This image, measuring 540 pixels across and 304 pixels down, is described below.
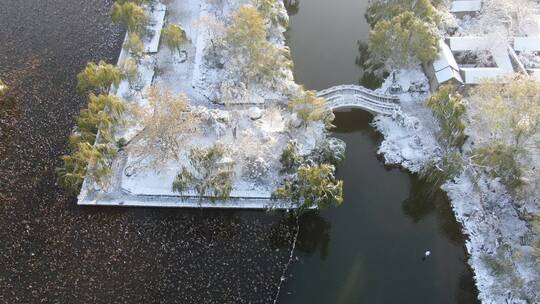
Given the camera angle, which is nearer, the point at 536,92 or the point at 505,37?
the point at 536,92

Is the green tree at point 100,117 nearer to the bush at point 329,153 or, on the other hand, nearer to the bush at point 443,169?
the bush at point 329,153

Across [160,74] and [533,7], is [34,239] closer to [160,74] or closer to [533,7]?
[160,74]

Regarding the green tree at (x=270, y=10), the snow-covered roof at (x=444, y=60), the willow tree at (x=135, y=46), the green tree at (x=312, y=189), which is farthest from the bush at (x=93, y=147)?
the snow-covered roof at (x=444, y=60)

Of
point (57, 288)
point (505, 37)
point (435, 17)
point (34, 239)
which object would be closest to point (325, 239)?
point (57, 288)

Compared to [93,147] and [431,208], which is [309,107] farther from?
[93,147]

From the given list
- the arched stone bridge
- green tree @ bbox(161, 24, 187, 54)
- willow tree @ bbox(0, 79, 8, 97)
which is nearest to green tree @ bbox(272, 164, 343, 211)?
the arched stone bridge

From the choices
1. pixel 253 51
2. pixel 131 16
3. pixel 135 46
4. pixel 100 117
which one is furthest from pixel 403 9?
pixel 100 117
